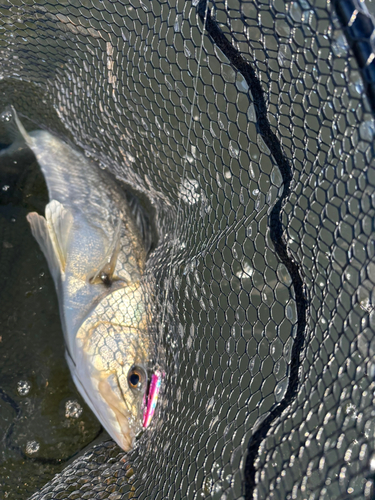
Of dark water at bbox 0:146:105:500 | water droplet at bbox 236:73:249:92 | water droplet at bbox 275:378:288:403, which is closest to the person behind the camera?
water droplet at bbox 275:378:288:403

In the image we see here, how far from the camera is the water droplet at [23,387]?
346 cm

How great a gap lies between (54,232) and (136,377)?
4.77ft

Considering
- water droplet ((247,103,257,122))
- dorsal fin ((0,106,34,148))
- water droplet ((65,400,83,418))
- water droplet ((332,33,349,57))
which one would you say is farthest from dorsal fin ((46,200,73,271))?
water droplet ((332,33,349,57))

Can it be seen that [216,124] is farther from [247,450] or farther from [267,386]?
[247,450]

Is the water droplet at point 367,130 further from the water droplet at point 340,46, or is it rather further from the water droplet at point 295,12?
the water droplet at point 295,12

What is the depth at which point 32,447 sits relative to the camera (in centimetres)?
337

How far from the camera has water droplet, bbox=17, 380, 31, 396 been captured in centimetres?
346

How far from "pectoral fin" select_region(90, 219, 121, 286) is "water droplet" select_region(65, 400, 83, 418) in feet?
3.62

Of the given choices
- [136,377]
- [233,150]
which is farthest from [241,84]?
[136,377]

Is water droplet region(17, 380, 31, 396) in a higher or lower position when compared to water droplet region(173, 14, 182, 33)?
lower

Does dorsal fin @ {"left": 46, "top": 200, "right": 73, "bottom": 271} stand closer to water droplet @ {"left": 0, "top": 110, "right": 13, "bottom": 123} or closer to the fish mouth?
water droplet @ {"left": 0, "top": 110, "right": 13, "bottom": 123}

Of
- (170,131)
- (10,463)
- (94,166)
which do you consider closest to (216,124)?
(170,131)

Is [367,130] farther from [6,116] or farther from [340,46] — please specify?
[6,116]

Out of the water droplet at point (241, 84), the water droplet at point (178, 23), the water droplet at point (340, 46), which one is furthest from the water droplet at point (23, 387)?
the water droplet at point (340, 46)
